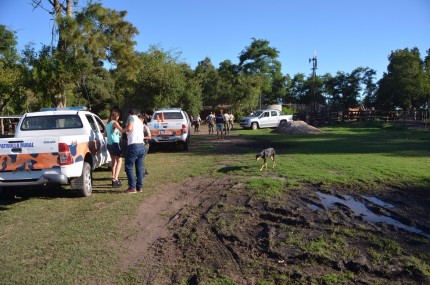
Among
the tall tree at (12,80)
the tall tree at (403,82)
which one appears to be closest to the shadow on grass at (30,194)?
the tall tree at (12,80)

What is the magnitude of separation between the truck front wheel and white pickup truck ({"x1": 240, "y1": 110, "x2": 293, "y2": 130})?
80.0 ft

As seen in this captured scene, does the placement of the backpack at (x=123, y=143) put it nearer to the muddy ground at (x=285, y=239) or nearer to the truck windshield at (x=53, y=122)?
the truck windshield at (x=53, y=122)

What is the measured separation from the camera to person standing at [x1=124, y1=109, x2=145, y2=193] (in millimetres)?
7730

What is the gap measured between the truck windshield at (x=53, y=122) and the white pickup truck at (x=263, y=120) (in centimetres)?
2359

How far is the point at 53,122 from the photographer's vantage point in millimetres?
8719

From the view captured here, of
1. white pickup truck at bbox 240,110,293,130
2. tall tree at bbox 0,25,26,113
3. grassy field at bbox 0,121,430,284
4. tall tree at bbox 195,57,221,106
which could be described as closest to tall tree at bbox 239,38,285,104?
tall tree at bbox 195,57,221,106

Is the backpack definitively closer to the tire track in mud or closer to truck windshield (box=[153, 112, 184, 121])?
the tire track in mud

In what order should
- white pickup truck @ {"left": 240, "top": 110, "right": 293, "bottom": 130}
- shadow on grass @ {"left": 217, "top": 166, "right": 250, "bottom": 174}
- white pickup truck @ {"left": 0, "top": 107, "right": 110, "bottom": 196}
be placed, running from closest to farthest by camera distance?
white pickup truck @ {"left": 0, "top": 107, "right": 110, "bottom": 196} → shadow on grass @ {"left": 217, "top": 166, "right": 250, "bottom": 174} → white pickup truck @ {"left": 240, "top": 110, "right": 293, "bottom": 130}

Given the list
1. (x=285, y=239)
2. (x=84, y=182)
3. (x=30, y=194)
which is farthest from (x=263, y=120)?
(x=285, y=239)

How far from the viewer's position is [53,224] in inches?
232

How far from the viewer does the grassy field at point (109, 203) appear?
432 centimetres

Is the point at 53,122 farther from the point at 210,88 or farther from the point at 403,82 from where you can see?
the point at 403,82

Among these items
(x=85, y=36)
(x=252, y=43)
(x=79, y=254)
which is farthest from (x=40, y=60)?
(x=252, y=43)

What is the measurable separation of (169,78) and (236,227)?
97.6 feet
